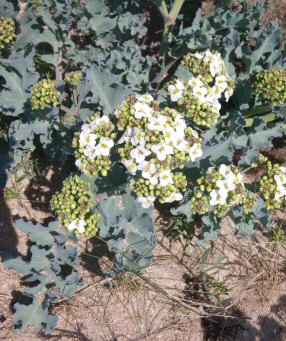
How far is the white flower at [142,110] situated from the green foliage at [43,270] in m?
0.96

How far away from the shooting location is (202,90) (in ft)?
8.03

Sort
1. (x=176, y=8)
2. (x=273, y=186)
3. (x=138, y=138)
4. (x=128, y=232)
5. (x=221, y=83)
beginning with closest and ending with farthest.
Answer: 1. (x=138, y=138)
2. (x=273, y=186)
3. (x=221, y=83)
4. (x=128, y=232)
5. (x=176, y=8)

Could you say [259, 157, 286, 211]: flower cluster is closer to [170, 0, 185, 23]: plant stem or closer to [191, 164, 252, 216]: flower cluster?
Answer: [191, 164, 252, 216]: flower cluster

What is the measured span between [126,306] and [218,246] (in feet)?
2.76

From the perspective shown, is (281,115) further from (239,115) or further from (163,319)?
(163,319)

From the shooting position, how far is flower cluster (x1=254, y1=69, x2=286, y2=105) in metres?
2.92

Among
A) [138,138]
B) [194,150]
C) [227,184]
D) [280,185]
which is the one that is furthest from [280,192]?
[138,138]

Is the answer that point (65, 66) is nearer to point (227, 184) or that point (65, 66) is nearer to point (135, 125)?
point (135, 125)

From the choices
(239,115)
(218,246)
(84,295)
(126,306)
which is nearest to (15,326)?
(84,295)

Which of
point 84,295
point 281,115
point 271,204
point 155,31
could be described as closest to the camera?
point 271,204

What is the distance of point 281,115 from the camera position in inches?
124

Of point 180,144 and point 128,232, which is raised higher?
point 180,144

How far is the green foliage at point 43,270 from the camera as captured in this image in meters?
2.57

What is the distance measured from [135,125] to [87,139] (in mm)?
267
